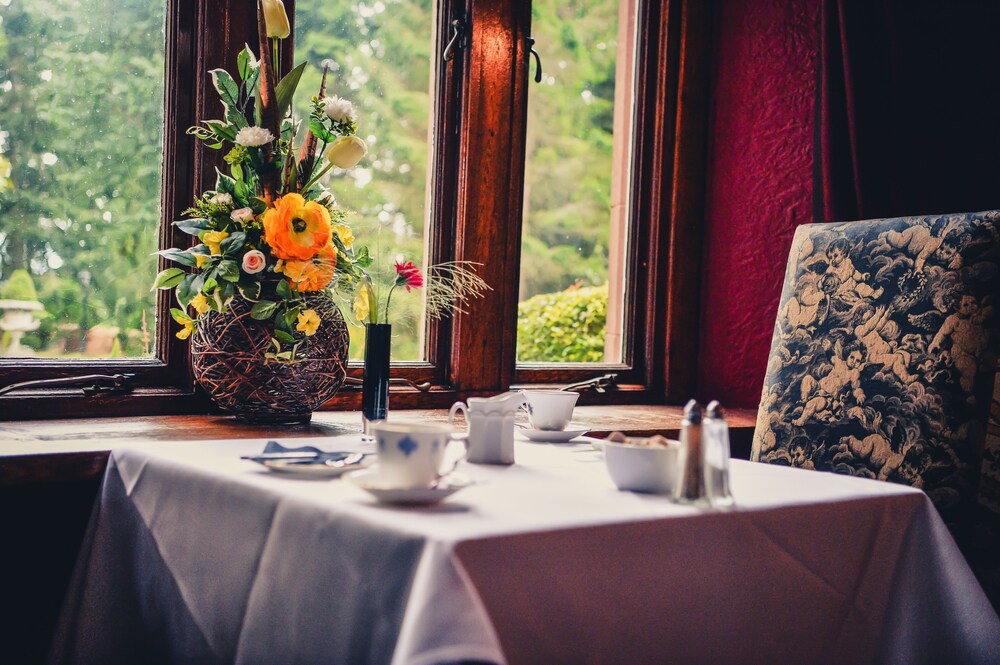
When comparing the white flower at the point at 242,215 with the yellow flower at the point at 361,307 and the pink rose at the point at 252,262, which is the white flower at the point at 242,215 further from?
the yellow flower at the point at 361,307

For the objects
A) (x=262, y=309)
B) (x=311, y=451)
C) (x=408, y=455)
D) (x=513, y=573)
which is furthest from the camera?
(x=262, y=309)

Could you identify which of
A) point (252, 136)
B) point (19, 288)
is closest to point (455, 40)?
point (252, 136)

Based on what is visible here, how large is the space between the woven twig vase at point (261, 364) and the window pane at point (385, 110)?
0.41 metres

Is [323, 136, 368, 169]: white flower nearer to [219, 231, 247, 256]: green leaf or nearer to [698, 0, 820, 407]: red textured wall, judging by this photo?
[219, 231, 247, 256]: green leaf

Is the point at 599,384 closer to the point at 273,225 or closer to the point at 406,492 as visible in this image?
the point at 273,225

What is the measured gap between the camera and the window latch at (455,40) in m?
2.10

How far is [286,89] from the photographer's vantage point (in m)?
1.60

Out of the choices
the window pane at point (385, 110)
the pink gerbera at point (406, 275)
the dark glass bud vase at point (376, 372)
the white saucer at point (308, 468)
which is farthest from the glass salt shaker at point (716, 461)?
the window pane at point (385, 110)

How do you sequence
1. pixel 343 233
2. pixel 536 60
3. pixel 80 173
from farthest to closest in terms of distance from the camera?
pixel 536 60, pixel 80 173, pixel 343 233

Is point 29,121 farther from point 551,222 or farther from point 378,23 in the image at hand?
point 551,222

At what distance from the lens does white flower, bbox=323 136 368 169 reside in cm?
154

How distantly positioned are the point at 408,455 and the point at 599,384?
1532mm

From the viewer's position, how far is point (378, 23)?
2.09 meters

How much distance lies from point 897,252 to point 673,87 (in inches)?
42.9
